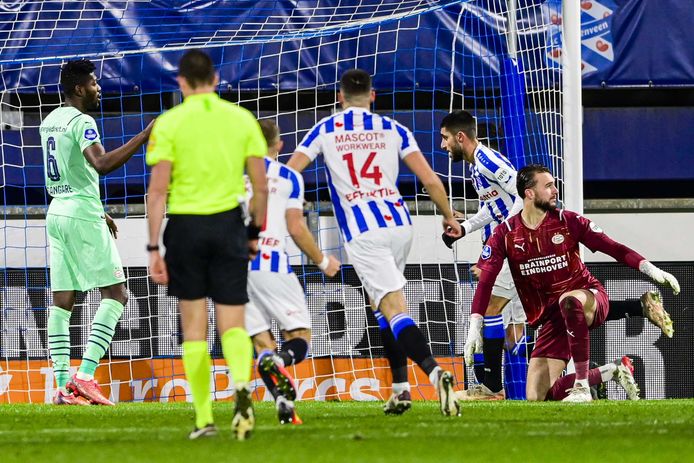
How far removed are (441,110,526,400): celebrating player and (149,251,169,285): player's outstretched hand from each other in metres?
4.12

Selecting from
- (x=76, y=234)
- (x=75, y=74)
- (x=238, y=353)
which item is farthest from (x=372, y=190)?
(x=75, y=74)

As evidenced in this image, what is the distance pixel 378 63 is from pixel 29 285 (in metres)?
4.19

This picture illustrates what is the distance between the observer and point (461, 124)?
9531 millimetres

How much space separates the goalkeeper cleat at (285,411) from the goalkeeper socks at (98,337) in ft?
9.40

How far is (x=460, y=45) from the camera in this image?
40.5 feet

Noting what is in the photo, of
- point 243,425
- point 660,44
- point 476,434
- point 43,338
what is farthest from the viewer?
point 660,44

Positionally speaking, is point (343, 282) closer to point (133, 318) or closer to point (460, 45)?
point (133, 318)

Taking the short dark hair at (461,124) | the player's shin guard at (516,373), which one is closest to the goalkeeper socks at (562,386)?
the player's shin guard at (516,373)

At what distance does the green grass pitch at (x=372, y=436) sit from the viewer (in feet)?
15.5

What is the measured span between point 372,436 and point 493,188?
4.32 metres

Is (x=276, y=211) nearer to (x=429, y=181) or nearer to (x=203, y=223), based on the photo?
(x=429, y=181)

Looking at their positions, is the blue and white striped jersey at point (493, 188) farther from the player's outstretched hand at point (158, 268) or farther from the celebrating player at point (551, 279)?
the player's outstretched hand at point (158, 268)

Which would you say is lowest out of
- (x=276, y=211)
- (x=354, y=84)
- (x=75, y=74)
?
(x=276, y=211)

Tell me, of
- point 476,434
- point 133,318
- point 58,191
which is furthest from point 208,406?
point 133,318
